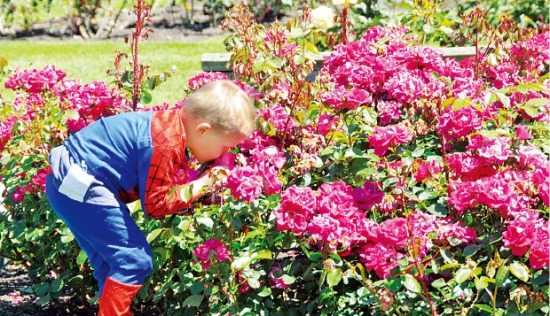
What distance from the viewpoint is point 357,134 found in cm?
304

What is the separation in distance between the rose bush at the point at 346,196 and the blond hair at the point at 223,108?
136 mm

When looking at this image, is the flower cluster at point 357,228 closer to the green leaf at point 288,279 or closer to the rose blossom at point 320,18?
the green leaf at point 288,279

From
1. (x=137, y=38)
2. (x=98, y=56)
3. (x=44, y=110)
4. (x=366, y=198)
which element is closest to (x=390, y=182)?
(x=366, y=198)

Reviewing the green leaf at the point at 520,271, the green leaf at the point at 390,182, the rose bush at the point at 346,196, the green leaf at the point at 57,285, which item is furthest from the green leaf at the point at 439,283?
the green leaf at the point at 57,285

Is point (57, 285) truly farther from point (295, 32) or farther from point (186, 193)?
point (295, 32)

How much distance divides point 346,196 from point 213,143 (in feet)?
1.54

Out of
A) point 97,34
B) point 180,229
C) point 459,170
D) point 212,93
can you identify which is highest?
point 212,93

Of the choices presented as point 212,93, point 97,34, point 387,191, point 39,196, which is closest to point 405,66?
point 387,191

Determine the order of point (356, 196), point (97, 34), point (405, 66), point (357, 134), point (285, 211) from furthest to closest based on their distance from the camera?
point (97, 34) → point (405, 66) → point (357, 134) → point (356, 196) → point (285, 211)

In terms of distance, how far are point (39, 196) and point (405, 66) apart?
1471 mm

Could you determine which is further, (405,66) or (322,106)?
(405,66)

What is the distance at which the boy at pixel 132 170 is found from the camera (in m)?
2.84

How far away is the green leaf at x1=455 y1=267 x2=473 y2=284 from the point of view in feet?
7.94

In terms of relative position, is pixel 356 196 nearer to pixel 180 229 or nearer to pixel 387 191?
pixel 387 191
